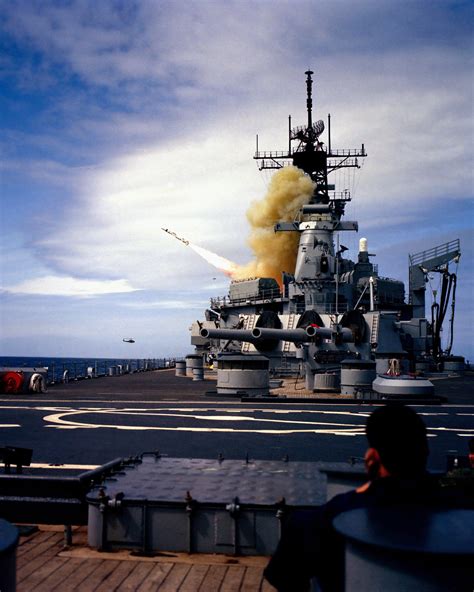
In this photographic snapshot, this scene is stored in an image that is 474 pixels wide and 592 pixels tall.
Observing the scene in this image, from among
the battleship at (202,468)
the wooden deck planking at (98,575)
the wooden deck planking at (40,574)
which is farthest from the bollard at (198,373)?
the wooden deck planking at (98,575)

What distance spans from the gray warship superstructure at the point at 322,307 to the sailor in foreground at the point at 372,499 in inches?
790

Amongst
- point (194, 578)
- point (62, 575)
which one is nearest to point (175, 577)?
point (194, 578)

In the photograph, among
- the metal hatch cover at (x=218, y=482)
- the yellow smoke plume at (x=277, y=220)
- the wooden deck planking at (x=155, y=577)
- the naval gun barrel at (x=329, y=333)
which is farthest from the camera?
the yellow smoke plume at (x=277, y=220)

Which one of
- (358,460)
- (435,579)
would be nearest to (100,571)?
(358,460)

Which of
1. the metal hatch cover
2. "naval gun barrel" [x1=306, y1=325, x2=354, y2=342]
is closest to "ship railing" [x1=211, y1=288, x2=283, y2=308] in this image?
"naval gun barrel" [x1=306, y1=325, x2=354, y2=342]

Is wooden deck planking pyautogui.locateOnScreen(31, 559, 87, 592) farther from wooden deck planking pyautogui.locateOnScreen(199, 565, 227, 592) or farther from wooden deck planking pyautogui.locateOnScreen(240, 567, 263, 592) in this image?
wooden deck planking pyautogui.locateOnScreen(240, 567, 263, 592)

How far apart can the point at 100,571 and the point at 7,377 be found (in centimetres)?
2114

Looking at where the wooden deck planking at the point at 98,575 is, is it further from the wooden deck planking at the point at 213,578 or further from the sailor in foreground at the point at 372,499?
the sailor in foreground at the point at 372,499

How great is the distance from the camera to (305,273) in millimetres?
40562

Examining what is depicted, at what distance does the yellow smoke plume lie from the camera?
52.4 meters

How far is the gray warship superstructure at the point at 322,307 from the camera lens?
26.1m

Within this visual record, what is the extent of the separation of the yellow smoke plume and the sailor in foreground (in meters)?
49.9

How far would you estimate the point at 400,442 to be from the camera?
8.11 ft

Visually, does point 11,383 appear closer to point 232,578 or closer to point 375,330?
point 375,330
